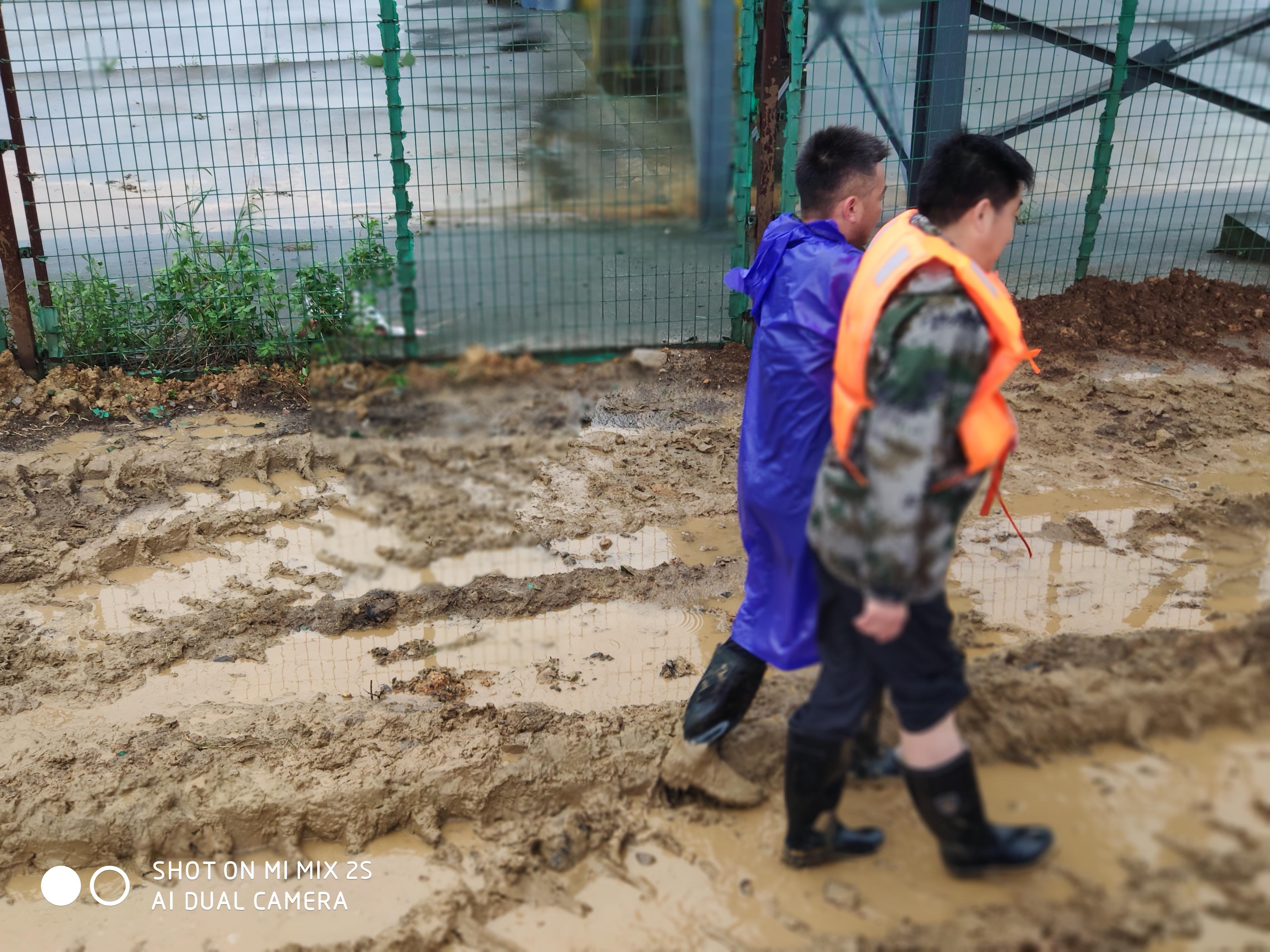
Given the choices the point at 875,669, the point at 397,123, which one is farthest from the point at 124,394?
the point at 875,669

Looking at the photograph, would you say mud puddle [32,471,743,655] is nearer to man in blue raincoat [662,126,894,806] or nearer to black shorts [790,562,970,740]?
man in blue raincoat [662,126,894,806]

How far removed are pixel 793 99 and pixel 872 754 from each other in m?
4.49

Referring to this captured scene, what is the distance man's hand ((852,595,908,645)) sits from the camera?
2088 millimetres

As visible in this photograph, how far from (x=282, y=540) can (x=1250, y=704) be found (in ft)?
12.2

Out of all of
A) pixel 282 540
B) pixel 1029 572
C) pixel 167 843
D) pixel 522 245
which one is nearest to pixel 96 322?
pixel 282 540

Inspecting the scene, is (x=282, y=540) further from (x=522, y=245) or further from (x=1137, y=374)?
(x=1137, y=374)

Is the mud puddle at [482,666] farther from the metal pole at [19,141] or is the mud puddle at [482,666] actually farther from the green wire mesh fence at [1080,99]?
the green wire mesh fence at [1080,99]

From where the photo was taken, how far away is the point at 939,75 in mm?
6613

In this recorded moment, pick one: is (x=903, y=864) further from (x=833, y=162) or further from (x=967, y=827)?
(x=833, y=162)

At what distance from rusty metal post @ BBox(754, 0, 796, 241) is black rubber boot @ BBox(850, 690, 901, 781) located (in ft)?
13.1

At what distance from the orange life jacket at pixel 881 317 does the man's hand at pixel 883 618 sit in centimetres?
25

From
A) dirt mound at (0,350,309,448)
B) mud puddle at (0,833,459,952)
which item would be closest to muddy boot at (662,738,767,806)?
mud puddle at (0,833,459,952)

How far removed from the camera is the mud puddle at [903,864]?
2168 millimetres

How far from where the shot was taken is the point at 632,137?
182cm
